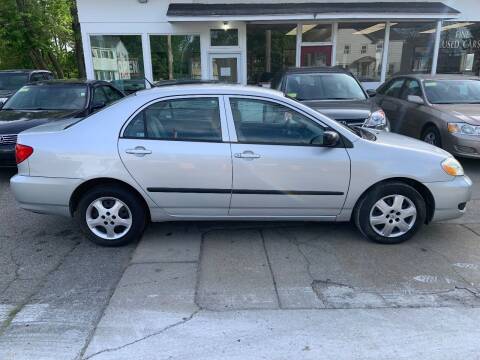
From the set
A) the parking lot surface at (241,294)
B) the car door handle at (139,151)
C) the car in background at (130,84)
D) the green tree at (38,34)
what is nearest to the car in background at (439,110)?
the parking lot surface at (241,294)

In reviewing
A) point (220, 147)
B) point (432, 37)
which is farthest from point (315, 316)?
point (432, 37)

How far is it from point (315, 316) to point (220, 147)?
1776 millimetres

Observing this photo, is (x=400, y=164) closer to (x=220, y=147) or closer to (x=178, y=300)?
(x=220, y=147)

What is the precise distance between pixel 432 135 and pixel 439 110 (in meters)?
0.45

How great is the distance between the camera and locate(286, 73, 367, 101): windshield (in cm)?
758

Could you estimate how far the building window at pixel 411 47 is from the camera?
44.4 ft

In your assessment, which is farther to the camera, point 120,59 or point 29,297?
point 120,59

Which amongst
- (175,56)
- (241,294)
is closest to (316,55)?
(175,56)

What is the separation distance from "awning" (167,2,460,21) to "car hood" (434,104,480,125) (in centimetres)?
574

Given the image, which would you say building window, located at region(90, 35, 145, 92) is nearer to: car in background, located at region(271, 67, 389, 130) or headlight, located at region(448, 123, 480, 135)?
car in background, located at region(271, 67, 389, 130)

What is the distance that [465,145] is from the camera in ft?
21.9

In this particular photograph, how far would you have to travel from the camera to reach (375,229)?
13.7 ft

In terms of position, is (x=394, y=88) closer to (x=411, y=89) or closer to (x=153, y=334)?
(x=411, y=89)

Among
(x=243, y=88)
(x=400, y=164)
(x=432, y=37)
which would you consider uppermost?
(x=432, y=37)
